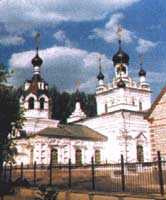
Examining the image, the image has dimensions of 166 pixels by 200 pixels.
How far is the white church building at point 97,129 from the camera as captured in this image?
43000 millimetres

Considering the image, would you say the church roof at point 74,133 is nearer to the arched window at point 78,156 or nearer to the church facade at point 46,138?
the church facade at point 46,138

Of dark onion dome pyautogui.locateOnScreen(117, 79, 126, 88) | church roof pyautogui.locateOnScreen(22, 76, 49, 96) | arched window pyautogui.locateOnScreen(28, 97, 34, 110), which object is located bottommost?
arched window pyautogui.locateOnScreen(28, 97, 34, 110)

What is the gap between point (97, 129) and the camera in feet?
167

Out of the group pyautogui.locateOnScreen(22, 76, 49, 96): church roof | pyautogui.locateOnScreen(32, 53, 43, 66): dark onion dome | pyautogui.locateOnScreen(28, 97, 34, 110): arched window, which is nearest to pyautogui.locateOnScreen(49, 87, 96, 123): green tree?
pyautogui.locateOnScreen(32, 53, 43, 66): dark onion dome

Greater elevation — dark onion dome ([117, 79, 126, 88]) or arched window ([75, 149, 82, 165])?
dark onion dome ([117, 79, 126, 88])

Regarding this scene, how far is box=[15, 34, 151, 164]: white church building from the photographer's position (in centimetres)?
4300

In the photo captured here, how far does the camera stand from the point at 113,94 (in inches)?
2112

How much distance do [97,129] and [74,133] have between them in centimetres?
505

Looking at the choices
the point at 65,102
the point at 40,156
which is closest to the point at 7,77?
the point at 40,156

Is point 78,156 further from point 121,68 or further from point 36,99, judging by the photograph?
point 121,68

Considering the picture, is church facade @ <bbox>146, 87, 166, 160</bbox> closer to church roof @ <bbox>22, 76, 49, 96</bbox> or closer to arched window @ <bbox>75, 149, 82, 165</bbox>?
arched window @ <bbox>75, 149, 82, 165</bbox>

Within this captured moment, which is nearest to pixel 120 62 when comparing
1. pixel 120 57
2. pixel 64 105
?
pixel 120 57

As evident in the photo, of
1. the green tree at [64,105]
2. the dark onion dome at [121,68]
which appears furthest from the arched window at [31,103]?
the green tree at [64,105]

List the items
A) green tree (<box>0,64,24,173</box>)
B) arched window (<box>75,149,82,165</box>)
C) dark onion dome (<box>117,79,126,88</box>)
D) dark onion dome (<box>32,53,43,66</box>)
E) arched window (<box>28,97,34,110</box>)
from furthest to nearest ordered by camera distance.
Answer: dark onion dome (<box>32,53,43,66</box>)
dark onion dome (<box>117,79,126,88</box>)
arched window (<box>28,97,34,110</box>)
arched window (<box>75,149,82,165</box>)
green tree (<box>0,64,24,173</box>)
